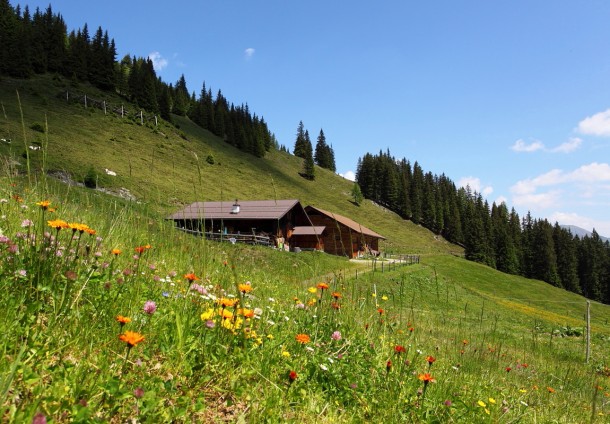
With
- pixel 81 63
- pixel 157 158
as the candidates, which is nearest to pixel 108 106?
pixel 81 63

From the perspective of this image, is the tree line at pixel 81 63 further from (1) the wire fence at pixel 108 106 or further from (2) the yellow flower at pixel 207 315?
(2) the yellow flower at pixel 207 315

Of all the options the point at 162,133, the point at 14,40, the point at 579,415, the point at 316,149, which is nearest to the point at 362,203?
the point at 316,149

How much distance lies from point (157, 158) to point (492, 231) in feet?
287

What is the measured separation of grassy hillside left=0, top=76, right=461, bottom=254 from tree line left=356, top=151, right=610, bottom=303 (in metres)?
8.46

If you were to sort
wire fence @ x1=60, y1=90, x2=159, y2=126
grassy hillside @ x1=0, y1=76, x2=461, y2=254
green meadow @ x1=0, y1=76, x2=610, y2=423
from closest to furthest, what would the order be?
green meadow @ x1=0, y1=76, x2=610, y2=423, grassy hillside @ x1=0, y1=76, x2=461, y2=254, wire fence @ x1=60, y1=90, x2=159, y2=126

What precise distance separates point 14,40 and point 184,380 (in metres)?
93.0

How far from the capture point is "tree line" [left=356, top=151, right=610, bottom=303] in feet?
291

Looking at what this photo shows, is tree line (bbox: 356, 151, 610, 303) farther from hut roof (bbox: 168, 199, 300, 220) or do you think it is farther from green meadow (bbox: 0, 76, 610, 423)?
green meadow (bbox: 0, 76, 610, 423)

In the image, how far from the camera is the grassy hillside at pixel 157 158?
42.0 m

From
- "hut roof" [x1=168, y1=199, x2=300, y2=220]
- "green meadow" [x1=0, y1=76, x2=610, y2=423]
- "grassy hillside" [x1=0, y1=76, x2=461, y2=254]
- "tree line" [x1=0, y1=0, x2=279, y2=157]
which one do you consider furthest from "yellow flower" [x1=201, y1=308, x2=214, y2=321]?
"tree line" [x1=0, y1=0, x2=279, y2=157]

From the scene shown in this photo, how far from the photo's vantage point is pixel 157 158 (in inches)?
2254

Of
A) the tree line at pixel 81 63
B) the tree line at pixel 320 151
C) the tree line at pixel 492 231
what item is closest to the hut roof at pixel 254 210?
the tree line at pixel 81 63

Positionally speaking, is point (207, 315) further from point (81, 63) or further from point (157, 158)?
point (81, 63)

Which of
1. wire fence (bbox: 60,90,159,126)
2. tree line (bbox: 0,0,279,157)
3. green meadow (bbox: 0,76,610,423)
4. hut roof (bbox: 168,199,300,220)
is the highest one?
tree line (bbox: 0,0,279,157)
